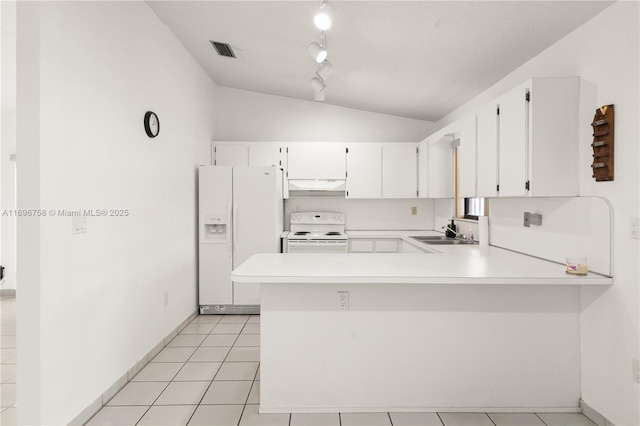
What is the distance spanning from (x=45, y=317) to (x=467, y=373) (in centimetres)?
248

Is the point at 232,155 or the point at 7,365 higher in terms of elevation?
the point at 232,155

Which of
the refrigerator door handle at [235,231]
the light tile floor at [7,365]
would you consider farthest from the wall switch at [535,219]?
the light tile floor at [7,365]

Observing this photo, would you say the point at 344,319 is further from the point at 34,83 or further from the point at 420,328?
the point at 34,83

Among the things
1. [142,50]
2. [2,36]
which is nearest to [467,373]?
[142,50]

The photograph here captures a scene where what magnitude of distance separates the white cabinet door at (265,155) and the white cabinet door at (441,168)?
2023 mm

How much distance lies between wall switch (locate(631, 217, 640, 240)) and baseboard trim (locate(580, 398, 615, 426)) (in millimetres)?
1088

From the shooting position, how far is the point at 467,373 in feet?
7.63

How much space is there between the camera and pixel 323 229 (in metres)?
5.32

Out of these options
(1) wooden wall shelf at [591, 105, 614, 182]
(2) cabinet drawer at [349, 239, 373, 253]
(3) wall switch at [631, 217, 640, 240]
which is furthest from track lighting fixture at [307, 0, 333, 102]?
(2) cabinet drawer at [349, 239, 373, 253]

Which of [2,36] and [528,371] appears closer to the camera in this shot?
[528,371]

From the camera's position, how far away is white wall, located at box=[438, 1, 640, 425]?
6.37 ft

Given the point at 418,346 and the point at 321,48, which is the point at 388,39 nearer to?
the point at 321,48

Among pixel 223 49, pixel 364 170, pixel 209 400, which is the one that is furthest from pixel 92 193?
pixel 364 170

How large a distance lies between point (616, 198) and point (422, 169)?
2.93 meters
